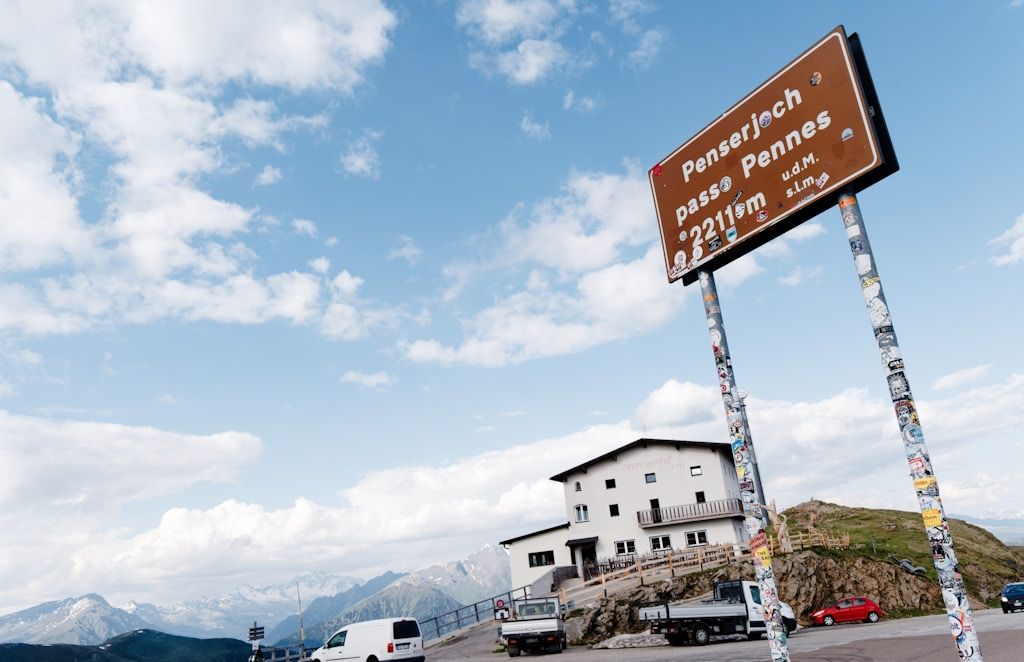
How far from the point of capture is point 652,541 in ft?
168

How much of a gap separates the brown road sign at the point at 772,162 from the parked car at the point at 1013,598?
30.1 m

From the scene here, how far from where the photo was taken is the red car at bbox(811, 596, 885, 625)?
33406mm

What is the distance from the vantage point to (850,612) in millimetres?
33625

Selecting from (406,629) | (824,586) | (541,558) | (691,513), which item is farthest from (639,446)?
(406,629)

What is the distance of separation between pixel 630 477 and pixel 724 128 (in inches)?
1726

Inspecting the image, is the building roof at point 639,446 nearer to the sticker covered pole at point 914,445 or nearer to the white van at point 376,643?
the white van at point 376,643

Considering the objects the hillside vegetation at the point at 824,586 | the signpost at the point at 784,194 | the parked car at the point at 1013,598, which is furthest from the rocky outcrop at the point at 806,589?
the signpost at the point at 784,194

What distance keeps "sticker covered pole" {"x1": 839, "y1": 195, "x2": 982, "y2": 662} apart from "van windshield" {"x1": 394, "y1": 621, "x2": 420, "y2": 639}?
21.2 m

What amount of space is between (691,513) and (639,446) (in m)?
6.67

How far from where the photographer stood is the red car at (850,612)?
110ft

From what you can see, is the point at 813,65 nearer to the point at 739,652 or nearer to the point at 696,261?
the point at 696,261

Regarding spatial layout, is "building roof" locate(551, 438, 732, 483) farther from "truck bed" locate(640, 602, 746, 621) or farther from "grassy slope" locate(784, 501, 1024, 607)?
"truck bed" locate(640, 602, 746, 621)

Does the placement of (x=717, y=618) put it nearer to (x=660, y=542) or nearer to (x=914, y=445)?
(x=914, y=445)

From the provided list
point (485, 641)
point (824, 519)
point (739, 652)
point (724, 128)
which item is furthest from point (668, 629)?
point (824, 519)
